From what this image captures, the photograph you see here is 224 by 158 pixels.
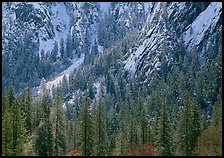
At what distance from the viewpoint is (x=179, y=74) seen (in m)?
185

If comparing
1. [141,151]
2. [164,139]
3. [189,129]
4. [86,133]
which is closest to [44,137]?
[86,133]

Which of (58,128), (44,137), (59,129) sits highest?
(58,128)

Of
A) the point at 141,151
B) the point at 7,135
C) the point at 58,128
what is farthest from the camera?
the point at 58,128

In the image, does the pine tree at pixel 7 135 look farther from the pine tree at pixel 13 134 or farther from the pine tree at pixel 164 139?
the pine tree at pixel 164 139

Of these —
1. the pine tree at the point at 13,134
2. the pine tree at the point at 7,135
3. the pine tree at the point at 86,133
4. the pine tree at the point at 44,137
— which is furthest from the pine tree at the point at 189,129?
the pine tree at the point at 7,135

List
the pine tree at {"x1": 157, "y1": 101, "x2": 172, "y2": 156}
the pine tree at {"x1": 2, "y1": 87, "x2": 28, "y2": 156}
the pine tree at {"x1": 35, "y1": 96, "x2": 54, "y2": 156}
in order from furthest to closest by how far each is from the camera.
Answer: the pine tree at {"x1": 35, "y1": 96, "x2": 54, "y2": 156} → the pine tree at {"x1": 157, "y1": 101, "x2": 172, "y2": 156} → the pine tree at {"x1": 2, "y1": 87, "x2": 28, "y2": 156}

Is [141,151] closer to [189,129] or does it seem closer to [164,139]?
[164,139]

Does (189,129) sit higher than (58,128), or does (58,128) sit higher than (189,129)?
(58,128)

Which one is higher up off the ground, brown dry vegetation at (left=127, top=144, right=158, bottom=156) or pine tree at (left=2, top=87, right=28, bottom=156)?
pine tree at (left=2, top=87, right=28, bottom=156)

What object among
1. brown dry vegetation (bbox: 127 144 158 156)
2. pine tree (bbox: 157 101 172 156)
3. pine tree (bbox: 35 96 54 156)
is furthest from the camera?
pine tree (bbox: 35 96 54 156)

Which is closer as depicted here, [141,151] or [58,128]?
[141,151]

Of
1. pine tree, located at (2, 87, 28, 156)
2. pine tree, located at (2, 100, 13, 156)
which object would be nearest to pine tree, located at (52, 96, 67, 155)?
pine tree, located at (2, 87, 28, 156)

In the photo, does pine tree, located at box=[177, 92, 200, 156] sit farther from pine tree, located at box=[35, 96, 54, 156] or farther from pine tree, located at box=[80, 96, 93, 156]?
pine tree, located at box=[35, 96, 54, 156]

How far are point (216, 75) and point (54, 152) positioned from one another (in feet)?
331
